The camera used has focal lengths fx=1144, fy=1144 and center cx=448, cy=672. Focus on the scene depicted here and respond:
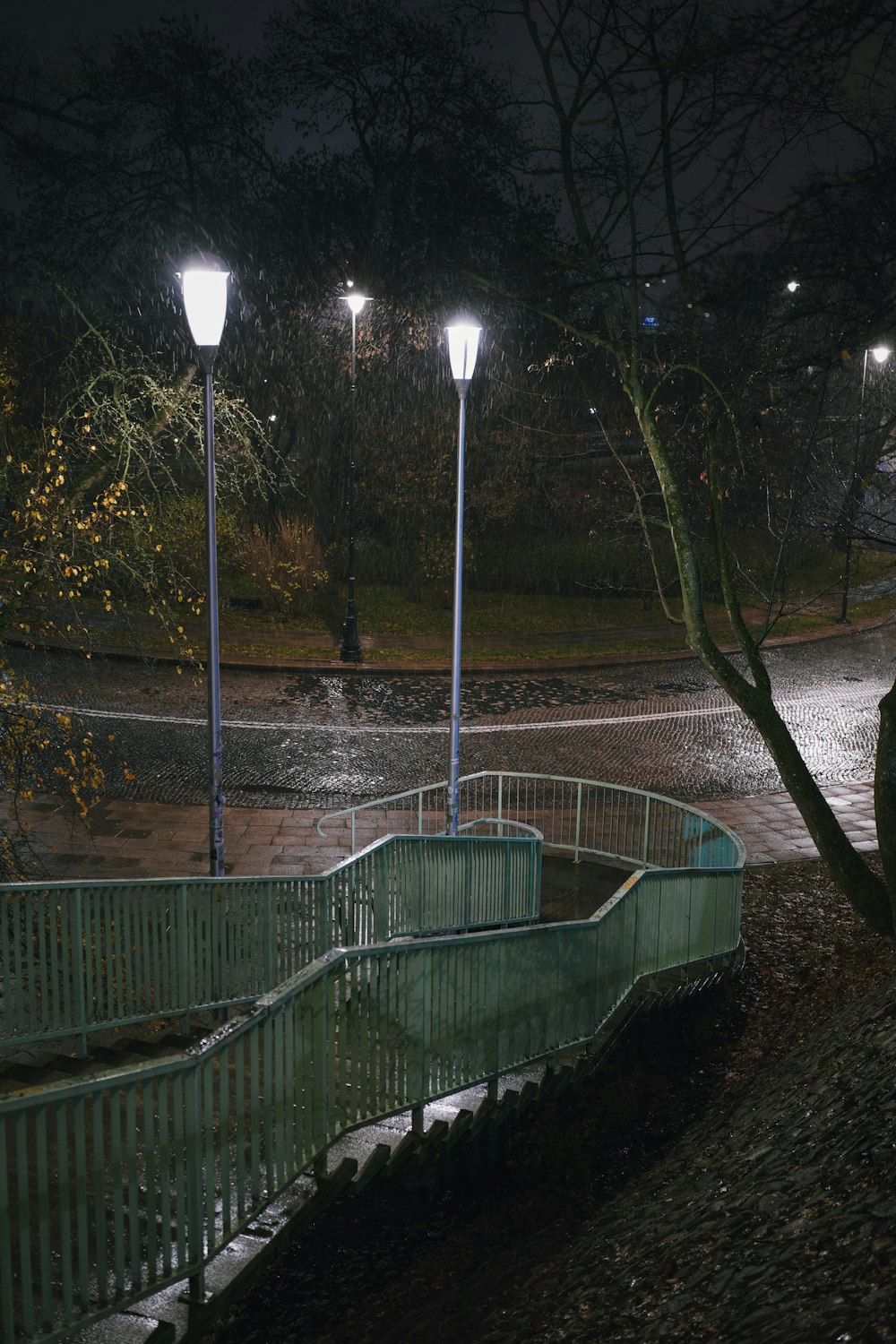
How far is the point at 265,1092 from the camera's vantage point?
511 centimetres

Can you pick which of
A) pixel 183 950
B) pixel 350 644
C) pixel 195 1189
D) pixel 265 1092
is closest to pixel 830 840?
pixel 183 950

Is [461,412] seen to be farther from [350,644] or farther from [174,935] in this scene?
[350,644]

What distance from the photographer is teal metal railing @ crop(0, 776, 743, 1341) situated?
4133 millimetres

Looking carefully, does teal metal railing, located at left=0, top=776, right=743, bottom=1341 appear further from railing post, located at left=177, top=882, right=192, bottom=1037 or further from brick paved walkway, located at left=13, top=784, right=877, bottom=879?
brick paved walkway, located at left=13, top=784, right=877, bottom=879

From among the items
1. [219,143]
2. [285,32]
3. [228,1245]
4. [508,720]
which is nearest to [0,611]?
[228,1245]

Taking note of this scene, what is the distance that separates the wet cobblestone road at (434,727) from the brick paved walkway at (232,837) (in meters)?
0.69

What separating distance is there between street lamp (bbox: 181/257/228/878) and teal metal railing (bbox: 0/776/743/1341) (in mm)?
2182

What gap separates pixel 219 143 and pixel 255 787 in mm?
18527

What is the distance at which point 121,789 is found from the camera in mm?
15719

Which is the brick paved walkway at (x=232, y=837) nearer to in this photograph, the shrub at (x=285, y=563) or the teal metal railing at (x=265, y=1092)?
the teal metal railing at (x=265, y=1092)

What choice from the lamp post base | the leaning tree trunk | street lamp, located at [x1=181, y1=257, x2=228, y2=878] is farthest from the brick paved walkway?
the lamp post base

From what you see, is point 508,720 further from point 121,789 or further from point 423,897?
point 423,897

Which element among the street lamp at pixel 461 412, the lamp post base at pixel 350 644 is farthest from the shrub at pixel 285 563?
the street lamp at pixel 461 412

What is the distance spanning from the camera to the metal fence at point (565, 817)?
507 inches
